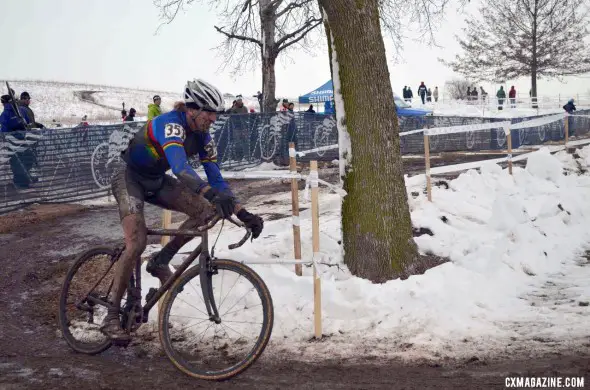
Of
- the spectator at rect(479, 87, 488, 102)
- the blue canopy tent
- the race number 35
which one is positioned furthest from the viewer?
the spectator at rect(479, 87, 488, 102)

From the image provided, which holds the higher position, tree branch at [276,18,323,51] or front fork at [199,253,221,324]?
tree branch at [276,18,323,51]

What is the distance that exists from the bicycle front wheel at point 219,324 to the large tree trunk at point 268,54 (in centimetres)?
1935

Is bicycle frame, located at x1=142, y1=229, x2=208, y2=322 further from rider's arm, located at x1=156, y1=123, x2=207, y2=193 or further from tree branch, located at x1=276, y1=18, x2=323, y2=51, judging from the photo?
tree branch, located at x1=276, y1=18, x2=323, y2=51

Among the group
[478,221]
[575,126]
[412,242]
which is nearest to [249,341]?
[412,242]

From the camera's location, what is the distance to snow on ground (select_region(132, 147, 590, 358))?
513 cm

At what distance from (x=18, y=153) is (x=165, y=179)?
937 cm

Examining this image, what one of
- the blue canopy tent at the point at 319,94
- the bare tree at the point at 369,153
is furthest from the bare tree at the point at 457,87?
the bare tree at the point at 369,153

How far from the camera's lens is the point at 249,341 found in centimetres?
518

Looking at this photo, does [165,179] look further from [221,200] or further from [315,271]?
[315,271]

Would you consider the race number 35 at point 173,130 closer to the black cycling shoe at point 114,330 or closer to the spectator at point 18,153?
the black cycling shoe at point 114,330

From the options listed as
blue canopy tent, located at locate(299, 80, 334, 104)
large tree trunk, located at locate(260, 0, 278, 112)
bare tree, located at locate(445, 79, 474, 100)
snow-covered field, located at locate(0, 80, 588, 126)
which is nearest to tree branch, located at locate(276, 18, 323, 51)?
large tree trunk, located at locate(260, 0, 278, 112)

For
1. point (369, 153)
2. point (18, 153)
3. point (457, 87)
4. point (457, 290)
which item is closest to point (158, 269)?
point (369, 153)

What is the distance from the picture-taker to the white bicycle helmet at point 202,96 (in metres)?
4.64

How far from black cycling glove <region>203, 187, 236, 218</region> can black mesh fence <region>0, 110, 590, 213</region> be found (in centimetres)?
454
